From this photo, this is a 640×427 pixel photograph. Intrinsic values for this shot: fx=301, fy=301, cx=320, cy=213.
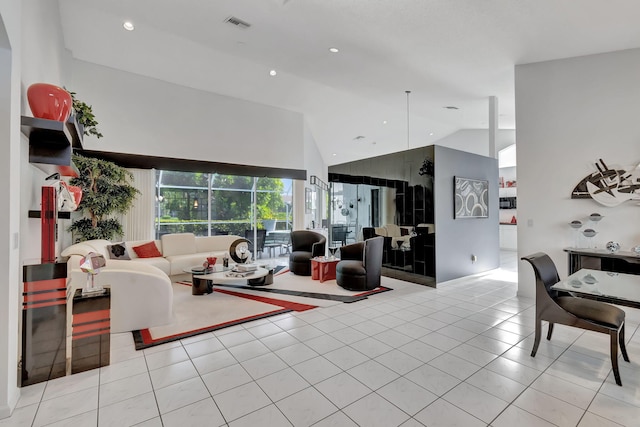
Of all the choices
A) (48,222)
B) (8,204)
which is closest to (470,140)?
(48,222)

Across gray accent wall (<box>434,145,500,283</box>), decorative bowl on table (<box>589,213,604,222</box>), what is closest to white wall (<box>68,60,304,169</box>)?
gray accent wall (<box>434,145,500,283</box>)

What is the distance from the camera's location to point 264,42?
4496 mm

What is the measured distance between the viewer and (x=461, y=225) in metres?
5.86

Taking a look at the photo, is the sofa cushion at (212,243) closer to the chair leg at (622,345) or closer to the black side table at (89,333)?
the black side table at (89,333)

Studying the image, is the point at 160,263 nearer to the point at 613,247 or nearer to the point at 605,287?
the point at 605,287

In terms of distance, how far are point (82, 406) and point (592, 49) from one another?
261 inches

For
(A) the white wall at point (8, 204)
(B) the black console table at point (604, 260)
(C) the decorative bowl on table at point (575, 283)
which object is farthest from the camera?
(B) the black console table at point (604, 260)

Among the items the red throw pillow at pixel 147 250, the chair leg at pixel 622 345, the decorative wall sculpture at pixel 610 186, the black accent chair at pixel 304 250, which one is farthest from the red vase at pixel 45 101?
the decorative wall sculpture at pixel 610 186

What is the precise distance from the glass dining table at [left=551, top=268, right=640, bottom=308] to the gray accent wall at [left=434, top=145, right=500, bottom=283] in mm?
2578

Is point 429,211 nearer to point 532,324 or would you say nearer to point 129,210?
point 532,324

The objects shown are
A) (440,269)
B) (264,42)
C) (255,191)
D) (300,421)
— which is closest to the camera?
Answer: (300,421)

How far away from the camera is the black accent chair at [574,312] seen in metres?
2.36

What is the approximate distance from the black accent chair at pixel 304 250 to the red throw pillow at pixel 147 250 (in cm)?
268

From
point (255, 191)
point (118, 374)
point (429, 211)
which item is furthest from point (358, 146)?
point (118, 374)
